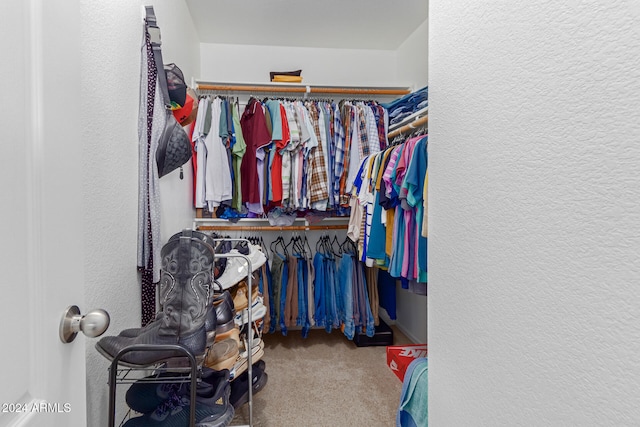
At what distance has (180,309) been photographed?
99 cm

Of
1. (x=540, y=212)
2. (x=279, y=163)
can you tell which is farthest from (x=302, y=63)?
(x=540, y=212)

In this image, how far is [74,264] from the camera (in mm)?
597

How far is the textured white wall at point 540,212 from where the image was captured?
0.45m

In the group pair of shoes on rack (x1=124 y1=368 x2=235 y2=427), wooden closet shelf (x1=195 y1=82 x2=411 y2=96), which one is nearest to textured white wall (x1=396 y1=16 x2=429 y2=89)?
wooden closet shelf (x1=195 y1=82 x2=411 y2=96)

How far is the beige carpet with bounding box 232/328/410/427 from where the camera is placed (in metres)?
1.85

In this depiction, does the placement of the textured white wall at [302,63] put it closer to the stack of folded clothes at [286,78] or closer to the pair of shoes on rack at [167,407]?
the stack of folded clothes at [286,78]

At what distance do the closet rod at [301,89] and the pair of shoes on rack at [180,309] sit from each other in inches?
81.7

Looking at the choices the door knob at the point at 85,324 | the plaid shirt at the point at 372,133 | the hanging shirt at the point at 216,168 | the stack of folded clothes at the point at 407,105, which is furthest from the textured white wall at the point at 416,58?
the door knob at the point at 85,324

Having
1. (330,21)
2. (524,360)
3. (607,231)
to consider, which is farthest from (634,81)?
(330,21)

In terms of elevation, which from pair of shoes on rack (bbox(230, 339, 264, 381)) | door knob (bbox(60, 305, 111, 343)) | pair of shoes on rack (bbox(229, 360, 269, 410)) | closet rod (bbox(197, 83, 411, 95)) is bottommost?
pair of shoes on rack (bbox(229, 360, 269, 410))

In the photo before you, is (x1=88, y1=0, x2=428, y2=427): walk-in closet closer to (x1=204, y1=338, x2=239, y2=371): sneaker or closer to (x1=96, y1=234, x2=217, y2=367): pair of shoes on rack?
(x1=204, y1=338, x2=239, y2=371): sneaker

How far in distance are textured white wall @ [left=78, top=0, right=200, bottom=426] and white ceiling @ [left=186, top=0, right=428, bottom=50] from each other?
4.64 feet

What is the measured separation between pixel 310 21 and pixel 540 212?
106 inches

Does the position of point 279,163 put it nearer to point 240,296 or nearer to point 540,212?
point 240,296
